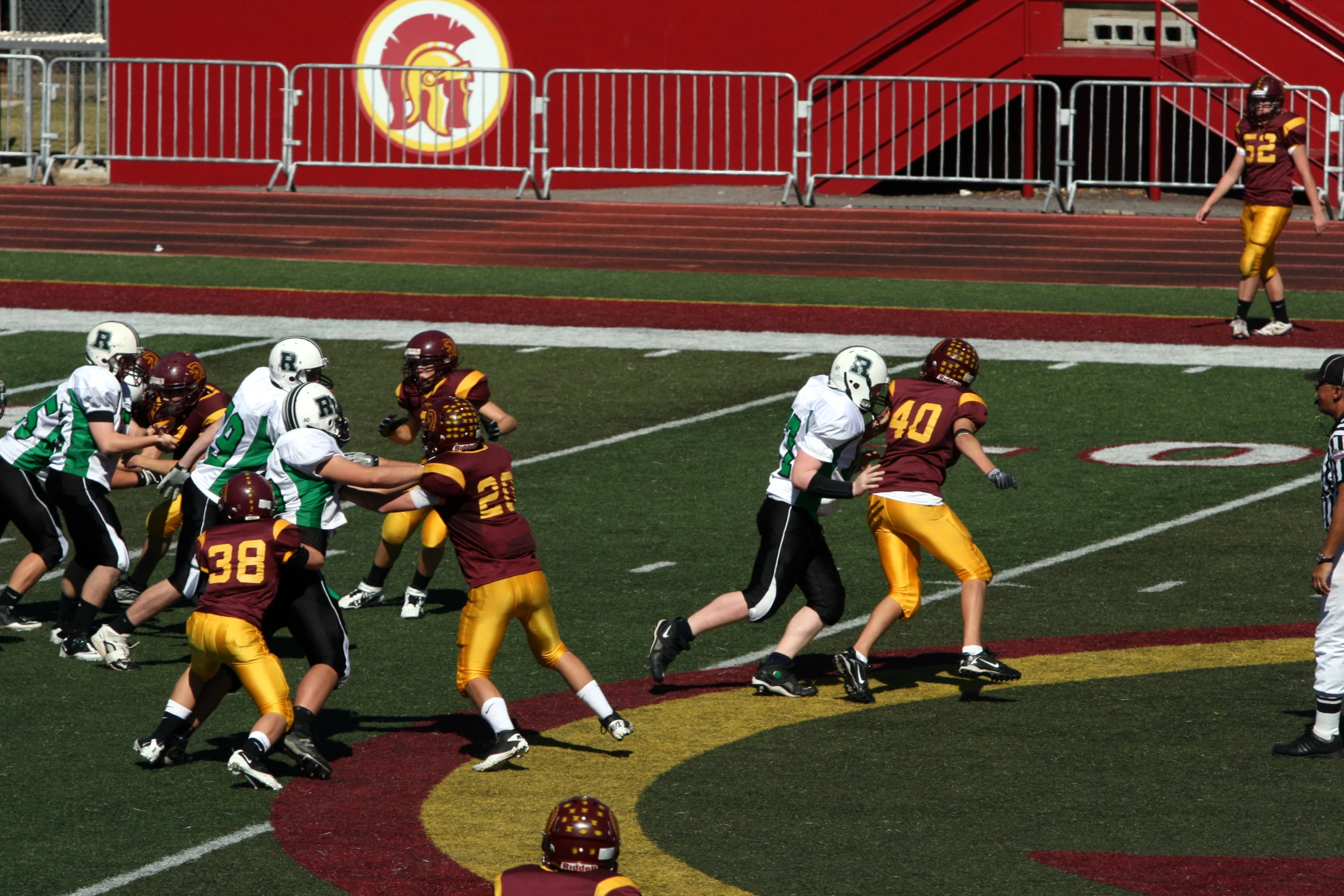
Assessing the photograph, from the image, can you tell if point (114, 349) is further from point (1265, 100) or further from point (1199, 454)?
point (1265, 100)

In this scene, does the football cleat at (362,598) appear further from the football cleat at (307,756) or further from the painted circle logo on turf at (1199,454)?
the painted circle logo on turf at (1199,454)

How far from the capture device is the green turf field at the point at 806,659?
26.2ft

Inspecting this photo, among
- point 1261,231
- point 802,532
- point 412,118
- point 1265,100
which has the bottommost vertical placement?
point 802,532

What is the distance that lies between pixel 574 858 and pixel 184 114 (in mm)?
27432

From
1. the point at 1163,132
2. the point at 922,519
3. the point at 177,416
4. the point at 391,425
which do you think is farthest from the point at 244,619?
the point at 1163,132

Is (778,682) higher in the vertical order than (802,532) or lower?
lower

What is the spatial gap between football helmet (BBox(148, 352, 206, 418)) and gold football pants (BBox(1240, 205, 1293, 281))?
11.7 meters

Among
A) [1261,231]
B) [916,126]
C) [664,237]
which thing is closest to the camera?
[1261,231]

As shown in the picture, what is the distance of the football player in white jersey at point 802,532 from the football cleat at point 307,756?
2079 millimetres

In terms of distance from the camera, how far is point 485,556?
356 inches

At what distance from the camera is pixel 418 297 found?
23.5 m

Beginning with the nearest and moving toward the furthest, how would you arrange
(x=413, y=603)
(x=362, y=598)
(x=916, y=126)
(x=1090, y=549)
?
(x=413, y=603), (x=362, y=598), (x=1090, y=549), (x=916, y=126)

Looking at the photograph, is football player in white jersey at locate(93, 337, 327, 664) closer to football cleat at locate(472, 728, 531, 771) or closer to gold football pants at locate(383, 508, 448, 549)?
gold football pants at locate(383, 508, 448, 549)

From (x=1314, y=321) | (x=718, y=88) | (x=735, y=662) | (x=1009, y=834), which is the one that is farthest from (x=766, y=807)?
(x=718, y=88)
